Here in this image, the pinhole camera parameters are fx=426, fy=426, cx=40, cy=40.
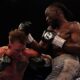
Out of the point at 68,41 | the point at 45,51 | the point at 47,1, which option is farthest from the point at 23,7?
the point at 68,41

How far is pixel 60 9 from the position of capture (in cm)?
520

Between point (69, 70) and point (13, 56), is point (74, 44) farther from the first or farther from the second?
point (13, 56)

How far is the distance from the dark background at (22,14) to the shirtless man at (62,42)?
111 cm

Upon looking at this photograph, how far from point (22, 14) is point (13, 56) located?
1667mm

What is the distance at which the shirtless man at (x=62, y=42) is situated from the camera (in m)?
4.91

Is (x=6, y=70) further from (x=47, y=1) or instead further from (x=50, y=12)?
(x=47, y=1)

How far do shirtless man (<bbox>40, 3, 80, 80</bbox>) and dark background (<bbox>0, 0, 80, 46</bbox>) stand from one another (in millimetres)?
1110

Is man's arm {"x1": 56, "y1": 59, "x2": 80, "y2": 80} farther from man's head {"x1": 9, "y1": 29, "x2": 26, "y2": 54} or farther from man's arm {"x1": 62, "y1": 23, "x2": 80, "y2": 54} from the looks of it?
man's head {"x1": 9, "y1": 29, "x2": 26, "y2": 54}

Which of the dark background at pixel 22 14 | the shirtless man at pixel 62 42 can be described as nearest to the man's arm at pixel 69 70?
the shirtless man at pixel 62 42

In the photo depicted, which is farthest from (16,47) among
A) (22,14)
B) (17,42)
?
(22,14)

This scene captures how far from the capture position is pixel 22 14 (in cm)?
638

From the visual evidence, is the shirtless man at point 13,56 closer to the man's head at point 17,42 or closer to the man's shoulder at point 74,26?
the man's head at point 17,42

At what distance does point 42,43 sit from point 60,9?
0.47m

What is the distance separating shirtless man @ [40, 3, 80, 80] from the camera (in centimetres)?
491
